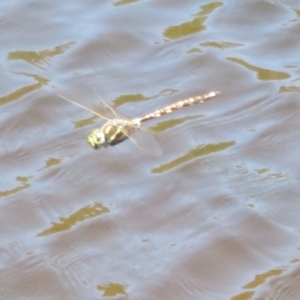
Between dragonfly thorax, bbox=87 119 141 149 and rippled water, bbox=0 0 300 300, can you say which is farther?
dragonfly thorax, bbox=87 119 141 149

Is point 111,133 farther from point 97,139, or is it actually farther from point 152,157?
point 152,157

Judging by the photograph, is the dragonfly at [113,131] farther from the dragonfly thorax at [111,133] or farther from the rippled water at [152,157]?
the rippled water at [152,157]

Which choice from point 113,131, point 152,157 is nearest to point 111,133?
point 113,131

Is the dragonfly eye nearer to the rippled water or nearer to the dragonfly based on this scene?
the dragonfly

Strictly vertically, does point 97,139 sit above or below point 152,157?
above

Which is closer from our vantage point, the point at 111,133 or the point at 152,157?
the point at 111,133

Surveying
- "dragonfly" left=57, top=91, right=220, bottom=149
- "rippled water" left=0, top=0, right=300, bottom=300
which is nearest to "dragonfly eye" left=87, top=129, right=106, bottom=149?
"dragonfly" left=57, top=91, right=220, bottom=149

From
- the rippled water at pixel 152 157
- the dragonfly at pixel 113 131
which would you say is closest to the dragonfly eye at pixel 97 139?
the dragonfly at pixel 113 131

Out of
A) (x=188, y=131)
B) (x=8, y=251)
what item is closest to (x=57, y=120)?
(x=188, y=131)
